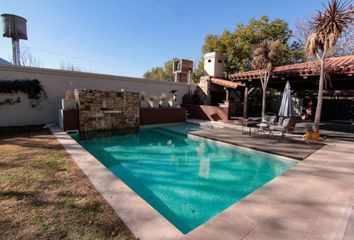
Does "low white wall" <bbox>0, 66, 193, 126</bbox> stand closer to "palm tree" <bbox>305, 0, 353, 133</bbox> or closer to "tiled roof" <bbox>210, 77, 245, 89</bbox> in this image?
"tiled roof" <bbox>210, 77, 245, 89</bbox>

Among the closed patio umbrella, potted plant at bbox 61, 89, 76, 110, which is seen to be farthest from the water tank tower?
the closed patio umbrella

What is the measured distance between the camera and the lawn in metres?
2.37

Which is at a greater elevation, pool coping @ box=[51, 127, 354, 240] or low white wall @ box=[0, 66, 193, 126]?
low white wall @ box=[0, 66, 193, 126]

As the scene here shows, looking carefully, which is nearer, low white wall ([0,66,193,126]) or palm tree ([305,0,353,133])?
palm tree ([305,0,353,133])

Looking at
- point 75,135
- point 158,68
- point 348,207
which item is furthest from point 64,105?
point 158,68

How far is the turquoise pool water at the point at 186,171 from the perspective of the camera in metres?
3.92

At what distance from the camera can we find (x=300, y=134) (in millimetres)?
9359

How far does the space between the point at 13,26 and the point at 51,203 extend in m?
16.9

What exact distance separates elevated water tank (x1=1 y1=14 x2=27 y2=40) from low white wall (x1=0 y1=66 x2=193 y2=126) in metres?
7.19

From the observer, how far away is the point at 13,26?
14.0 metres

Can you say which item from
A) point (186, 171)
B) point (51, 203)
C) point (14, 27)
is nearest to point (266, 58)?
point (186, 171)

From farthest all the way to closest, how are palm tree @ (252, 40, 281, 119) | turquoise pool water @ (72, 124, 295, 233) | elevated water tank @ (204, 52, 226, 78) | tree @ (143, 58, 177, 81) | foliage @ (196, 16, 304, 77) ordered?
tree @ (143, 58, 177, 81), foliage @ (196, 16, 304, 77), elevated water tank @ (204, 52, 226, 78), palm tree @ (252, 40, 281, 119), turquoise pool water @ (72, 124, 295, 233)

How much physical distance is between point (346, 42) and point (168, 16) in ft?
43.2

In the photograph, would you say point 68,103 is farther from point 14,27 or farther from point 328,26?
point 328,26
